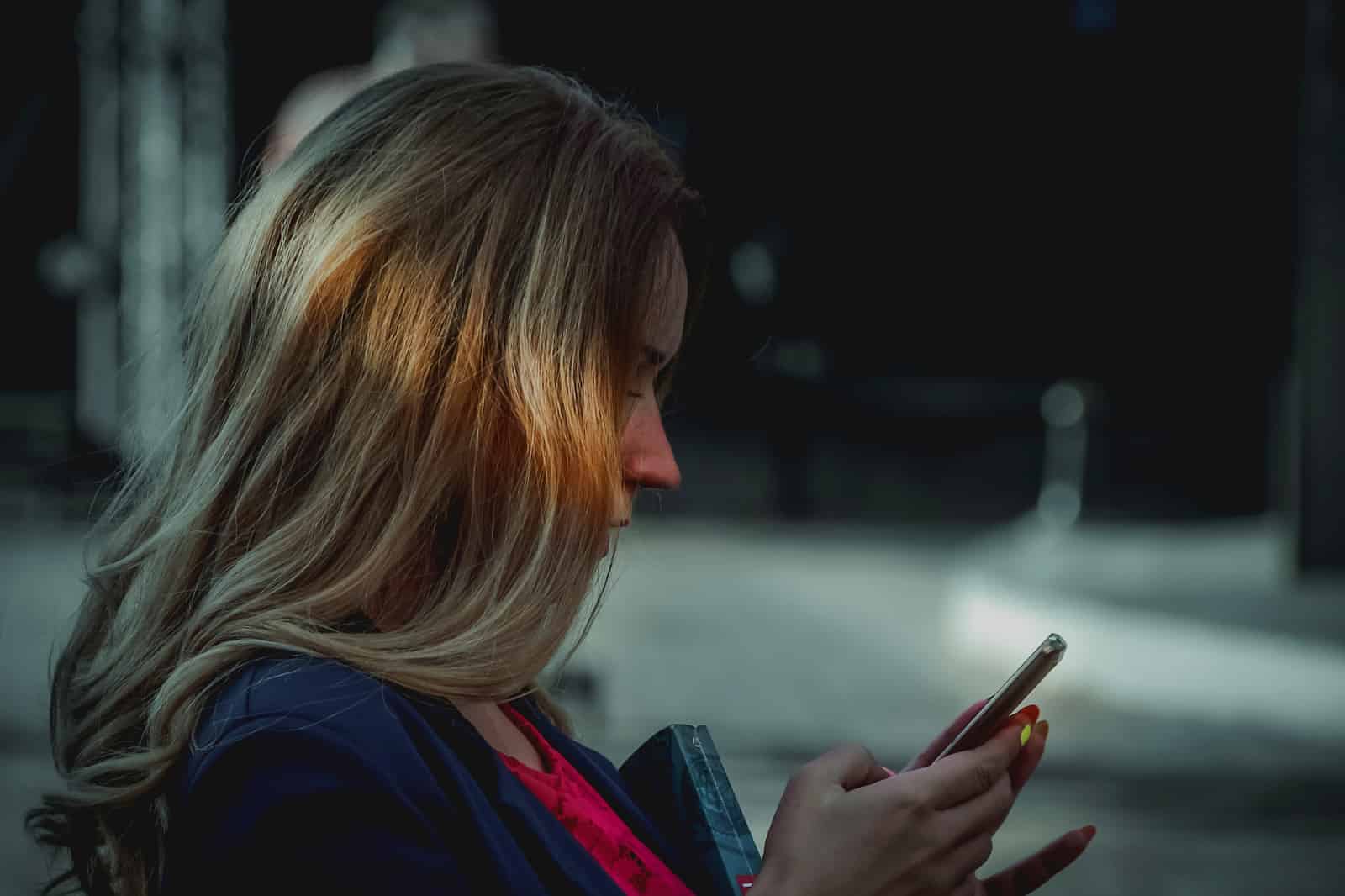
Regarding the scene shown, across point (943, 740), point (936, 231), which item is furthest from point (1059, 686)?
point (936, 231)

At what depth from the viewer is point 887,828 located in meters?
1.07

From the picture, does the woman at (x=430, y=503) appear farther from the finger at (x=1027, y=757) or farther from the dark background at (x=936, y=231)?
the dark background at (x=936, y=231)

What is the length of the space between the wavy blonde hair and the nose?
1.3 inches

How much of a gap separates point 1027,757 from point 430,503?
1.52 ft

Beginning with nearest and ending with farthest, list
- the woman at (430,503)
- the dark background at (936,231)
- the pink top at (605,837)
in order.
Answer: the woman at (430,503) < the pink top at (605,837) < the dark background at (936,231)

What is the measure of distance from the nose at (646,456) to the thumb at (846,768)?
0.23 meters

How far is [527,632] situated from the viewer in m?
1.09

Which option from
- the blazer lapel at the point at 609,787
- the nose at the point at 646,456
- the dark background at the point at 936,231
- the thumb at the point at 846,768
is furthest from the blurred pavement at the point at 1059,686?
the dark background at the point at 936,231

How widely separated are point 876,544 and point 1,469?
8.17 metres

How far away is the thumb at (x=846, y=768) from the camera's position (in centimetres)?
111

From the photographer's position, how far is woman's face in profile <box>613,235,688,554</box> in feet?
3.92

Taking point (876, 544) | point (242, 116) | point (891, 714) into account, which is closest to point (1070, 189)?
point (876, 544)

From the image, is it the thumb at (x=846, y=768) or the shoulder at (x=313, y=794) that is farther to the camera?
the thumb at (x=846, y=768)

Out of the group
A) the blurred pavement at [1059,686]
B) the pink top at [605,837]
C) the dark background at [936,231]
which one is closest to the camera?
the pink top at [605,837]
